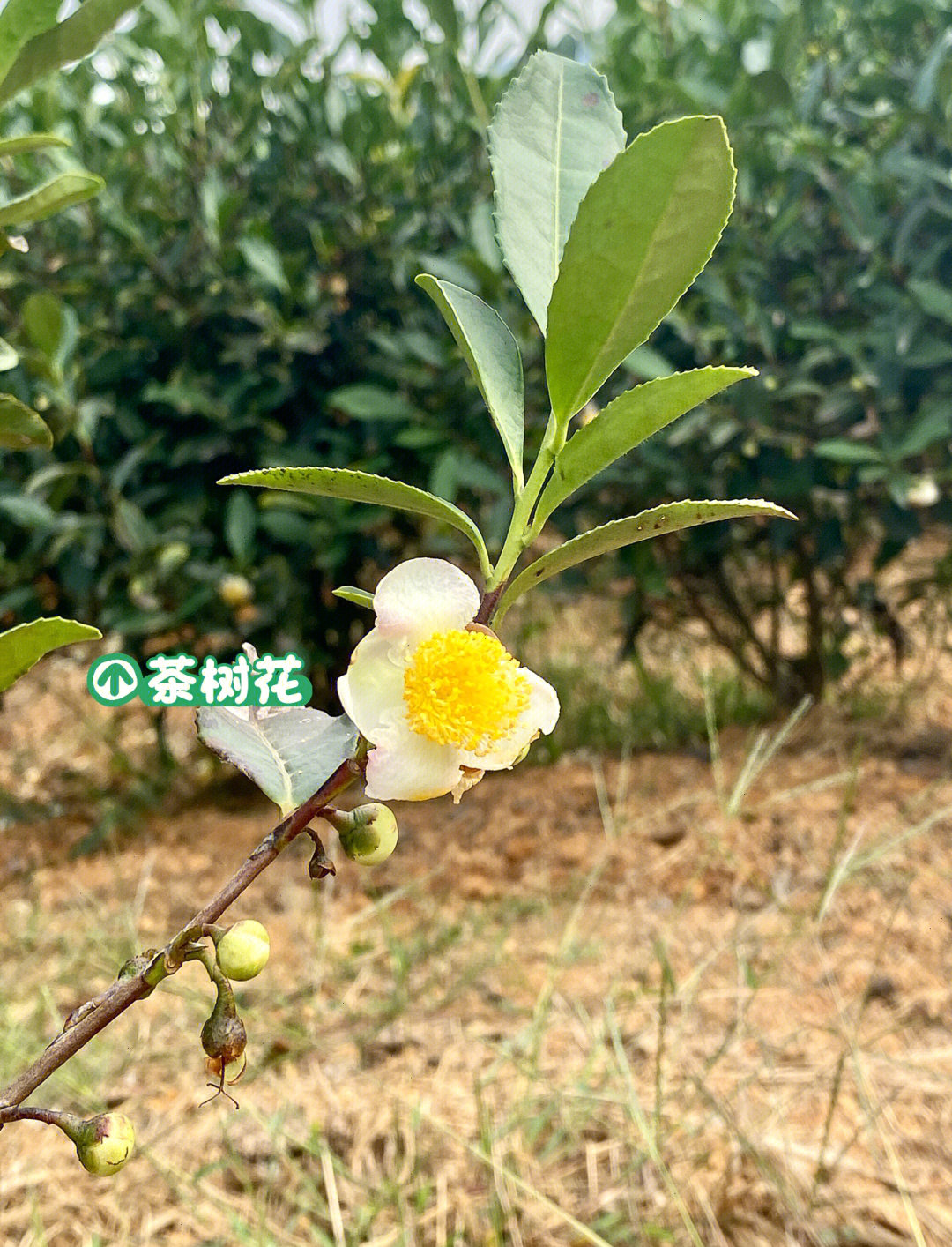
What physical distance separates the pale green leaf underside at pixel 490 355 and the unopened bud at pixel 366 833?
0.41ft

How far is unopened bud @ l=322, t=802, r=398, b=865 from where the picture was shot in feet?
1.19

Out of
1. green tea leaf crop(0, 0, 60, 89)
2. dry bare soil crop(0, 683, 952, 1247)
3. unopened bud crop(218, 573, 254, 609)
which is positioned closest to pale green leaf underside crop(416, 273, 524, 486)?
green tea leaf crop(0, 0, 60, 89)

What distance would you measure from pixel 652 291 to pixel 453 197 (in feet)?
5.37

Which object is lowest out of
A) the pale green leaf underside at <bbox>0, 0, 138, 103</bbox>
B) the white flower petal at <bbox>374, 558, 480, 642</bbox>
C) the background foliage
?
the background foliage

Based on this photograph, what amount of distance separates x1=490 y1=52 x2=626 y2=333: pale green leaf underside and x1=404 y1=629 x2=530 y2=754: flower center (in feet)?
0.38

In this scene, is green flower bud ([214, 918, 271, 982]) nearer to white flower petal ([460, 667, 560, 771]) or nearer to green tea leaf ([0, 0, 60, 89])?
white flower petal ([460, 667, 560, 771])

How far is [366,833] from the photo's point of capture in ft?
1.20

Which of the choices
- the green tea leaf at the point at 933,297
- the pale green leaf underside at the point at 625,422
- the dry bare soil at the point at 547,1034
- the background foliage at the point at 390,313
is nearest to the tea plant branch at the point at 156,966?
the pale green leaf underside at the point at 625,422

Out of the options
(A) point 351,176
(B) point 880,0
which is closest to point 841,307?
(B) point 880,0

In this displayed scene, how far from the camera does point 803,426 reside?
1.71 m

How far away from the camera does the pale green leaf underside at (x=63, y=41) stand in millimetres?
446

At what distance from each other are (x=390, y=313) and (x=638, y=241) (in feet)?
5.56

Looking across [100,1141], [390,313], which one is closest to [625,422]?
[100,1141]

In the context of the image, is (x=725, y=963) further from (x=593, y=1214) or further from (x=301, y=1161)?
(x=301, y=1161)
